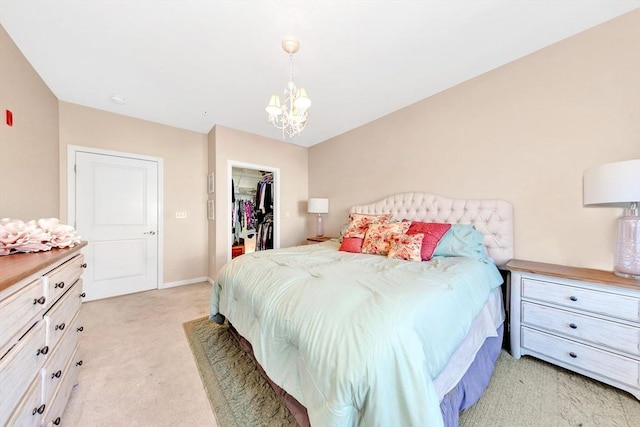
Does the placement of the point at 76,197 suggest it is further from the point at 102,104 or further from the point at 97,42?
the point at 97,42

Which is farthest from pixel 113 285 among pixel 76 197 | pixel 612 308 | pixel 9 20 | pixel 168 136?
pixel 612 308

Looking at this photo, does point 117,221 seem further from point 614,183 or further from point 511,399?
point 614,183

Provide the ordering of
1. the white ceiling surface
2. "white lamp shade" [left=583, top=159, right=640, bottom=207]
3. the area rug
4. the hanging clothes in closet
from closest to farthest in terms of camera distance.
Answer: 1. the area rug
2. "white lamp shade" [left=583, top=159, right=640, bottom=207]
3. the white ceiling surface
4. the hanging clothes in closet

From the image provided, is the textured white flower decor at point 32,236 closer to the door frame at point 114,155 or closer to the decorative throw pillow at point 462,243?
the door frame at point 114,155

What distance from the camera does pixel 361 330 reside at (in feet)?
3.01

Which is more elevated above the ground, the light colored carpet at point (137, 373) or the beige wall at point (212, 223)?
the beige wall at point (212, 223)

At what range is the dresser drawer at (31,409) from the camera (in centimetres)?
80

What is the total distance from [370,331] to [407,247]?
51.0 inches

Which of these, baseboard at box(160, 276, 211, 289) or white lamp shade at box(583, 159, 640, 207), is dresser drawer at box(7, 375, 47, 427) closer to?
baseboard at box(160, 276, 211, 289)

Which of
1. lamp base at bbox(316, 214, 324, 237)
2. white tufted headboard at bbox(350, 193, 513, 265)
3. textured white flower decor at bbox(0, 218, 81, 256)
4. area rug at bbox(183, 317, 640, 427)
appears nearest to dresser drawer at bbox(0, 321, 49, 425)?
textured white flower decor at bbox(0, 218, 81, 256)

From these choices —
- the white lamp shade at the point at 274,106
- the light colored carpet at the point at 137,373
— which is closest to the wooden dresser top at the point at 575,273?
the white lamp shade at the point at 274,106

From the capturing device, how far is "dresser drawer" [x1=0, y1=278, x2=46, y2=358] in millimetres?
725

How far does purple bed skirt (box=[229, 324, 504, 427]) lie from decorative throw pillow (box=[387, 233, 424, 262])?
748 mm

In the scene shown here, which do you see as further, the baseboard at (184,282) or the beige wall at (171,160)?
the baseboard at (184,282)
